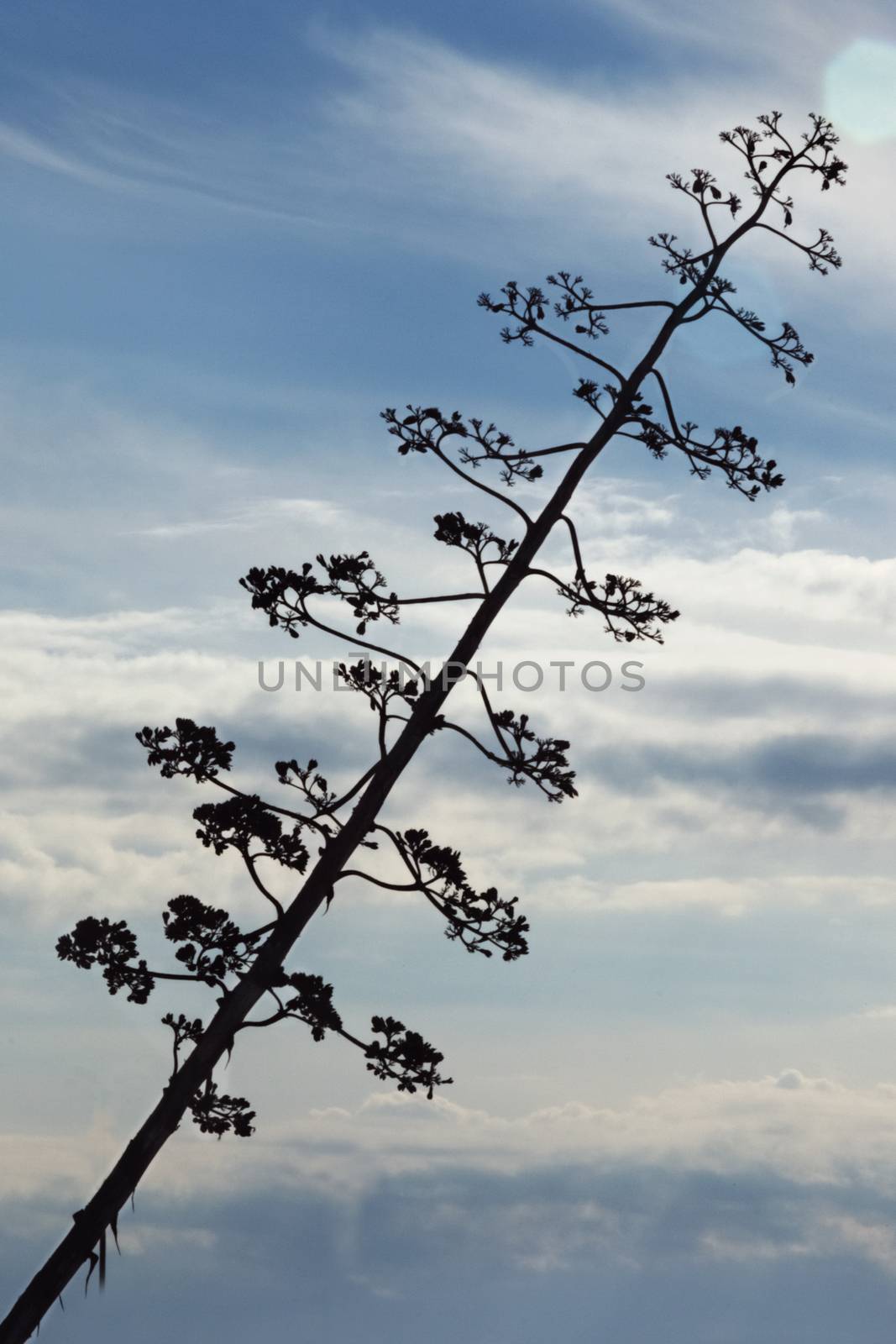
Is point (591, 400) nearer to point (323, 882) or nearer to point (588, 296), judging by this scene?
point (588, 296)

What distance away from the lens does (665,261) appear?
15227 mm

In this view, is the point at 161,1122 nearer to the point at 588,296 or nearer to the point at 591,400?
the point at 591,400

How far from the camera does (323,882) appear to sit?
14008mm

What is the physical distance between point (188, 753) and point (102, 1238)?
199 inches

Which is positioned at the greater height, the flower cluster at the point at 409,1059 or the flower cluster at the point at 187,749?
the flower cluster at the point at 187,749

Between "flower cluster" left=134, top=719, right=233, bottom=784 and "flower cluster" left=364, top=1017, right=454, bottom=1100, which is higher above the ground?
"flower cluster" left=134, top=719, right=233, bottom=784

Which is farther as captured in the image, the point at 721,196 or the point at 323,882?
the point at 721,196

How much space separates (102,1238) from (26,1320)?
107 cm

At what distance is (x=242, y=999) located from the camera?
14.0 m

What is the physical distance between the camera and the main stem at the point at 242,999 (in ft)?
45.0

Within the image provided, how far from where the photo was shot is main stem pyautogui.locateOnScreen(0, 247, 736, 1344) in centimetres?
1373

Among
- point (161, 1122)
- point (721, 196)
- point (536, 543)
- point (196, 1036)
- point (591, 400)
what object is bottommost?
point (161, 1122)

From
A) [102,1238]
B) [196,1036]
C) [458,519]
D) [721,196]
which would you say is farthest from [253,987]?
[721,196]

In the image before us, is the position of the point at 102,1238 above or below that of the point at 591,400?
below
